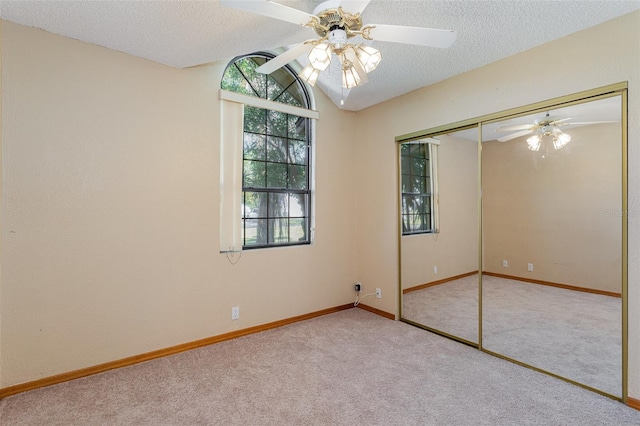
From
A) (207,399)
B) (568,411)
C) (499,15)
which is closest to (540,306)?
(568,411)

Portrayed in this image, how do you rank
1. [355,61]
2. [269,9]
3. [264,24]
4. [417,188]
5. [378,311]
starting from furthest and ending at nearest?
[378,311], [417,188], [264,24], [355,61], [269,9]

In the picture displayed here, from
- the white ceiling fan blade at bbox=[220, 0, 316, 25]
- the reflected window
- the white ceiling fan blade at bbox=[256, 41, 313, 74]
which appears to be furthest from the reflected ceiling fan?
the white ceiling fan blade at bbox=[220, 0, 316, 25]

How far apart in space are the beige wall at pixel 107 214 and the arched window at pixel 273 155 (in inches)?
11.4

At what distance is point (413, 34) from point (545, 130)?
1.61 meters

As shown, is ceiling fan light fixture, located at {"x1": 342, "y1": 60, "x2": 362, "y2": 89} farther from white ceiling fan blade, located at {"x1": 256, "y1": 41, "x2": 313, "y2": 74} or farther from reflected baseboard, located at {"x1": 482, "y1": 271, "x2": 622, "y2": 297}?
reflected baseboard, located at {"x1": 482, "y1": 271, "x2": 622, "y2": 297}

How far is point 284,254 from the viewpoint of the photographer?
3447 mm

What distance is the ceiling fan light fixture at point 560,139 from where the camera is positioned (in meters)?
2.42

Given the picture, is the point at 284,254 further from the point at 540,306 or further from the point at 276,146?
the point at 540,306

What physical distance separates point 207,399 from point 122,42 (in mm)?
2664

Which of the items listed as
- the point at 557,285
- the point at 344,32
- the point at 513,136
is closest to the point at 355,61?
the point at 344,32

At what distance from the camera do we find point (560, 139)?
8.07 feet

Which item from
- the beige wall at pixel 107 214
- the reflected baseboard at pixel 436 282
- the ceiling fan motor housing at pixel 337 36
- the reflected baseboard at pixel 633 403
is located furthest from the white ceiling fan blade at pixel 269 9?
the reflected baseboard at pixel 633 403

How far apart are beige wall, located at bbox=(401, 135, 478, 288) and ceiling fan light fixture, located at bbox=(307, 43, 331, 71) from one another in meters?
1.85

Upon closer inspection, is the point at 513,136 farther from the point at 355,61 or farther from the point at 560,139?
the point at 355,61
